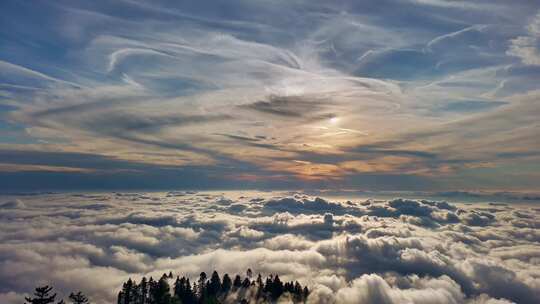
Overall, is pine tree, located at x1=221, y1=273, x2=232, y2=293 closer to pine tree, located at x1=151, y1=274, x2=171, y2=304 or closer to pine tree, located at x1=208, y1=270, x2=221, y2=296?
pine tree, located at x1=208, y1=270, x2=221, y2=296

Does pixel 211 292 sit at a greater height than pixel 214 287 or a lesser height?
lesser

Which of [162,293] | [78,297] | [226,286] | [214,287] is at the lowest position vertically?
[226,286]

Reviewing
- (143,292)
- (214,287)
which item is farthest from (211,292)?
(143,292)

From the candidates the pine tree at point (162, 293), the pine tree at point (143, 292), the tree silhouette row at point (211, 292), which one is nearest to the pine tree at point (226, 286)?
the tree silhouette row at point (211, 292)

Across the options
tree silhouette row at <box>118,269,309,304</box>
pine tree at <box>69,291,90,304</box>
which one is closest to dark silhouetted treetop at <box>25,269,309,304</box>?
tree silhouette row at <box>118,269,309,304</box>

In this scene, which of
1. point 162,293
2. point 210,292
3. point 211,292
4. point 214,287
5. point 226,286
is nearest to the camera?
point 162,293

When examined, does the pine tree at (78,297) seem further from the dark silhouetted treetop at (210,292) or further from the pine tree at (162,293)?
the dark silhouetted treetop at (210,292)

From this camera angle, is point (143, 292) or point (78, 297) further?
point (143, 292)

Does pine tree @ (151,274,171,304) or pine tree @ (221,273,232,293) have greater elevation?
pine tree @ (151,274,171,304)

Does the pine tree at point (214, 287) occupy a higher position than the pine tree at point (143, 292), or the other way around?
the pine tree at point (143, 292)

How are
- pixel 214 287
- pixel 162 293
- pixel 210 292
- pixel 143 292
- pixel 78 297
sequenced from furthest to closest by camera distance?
pixel 214 287
pixel 210 292
pixel 143 292
pixel 162 293
pixel 78 297

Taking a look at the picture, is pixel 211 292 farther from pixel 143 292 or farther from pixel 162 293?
pixel 162 293
